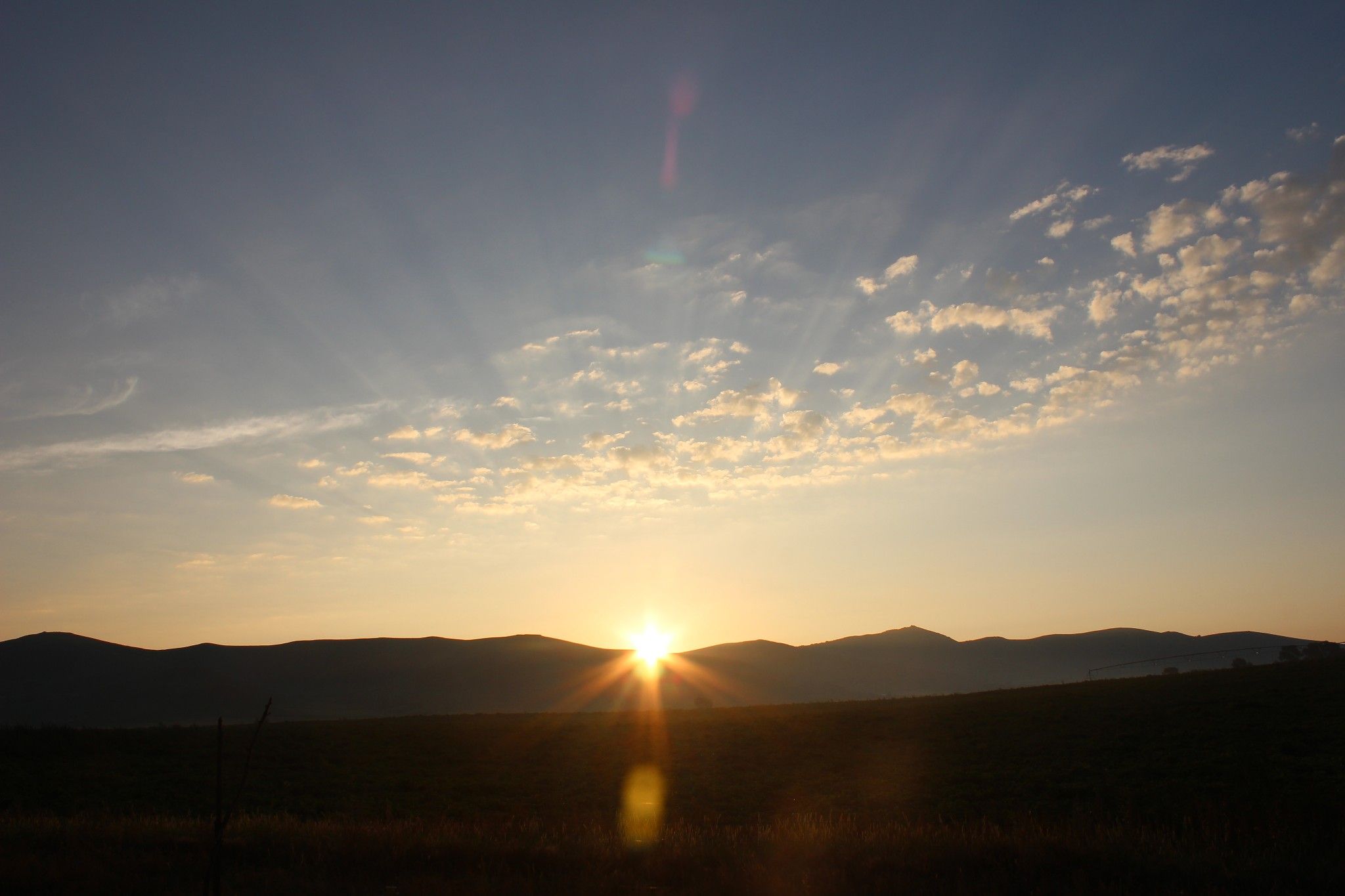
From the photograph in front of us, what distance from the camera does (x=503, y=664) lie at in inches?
5027

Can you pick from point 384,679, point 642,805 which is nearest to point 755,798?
point 642,805

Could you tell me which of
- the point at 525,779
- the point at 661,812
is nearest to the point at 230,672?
the point at 525,779

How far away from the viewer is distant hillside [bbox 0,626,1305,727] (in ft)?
343

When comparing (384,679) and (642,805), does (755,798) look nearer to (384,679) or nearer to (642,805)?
(642,805)

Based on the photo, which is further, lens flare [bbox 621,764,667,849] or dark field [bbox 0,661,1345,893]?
lens flare [bbox 621,764,667,849]

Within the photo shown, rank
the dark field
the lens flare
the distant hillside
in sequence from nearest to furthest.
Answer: the dark field, the lens flare, the distant hillside

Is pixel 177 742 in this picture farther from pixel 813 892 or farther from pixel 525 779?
pixel 813 892

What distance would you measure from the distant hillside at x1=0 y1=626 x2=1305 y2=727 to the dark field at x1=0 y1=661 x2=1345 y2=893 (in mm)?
50866

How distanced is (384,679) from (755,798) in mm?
106693

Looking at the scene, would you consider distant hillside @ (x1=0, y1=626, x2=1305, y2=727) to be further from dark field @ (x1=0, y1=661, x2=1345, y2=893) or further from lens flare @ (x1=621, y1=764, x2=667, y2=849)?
lens flare @ (x1=621, y1=764, x2=667, y2=849)

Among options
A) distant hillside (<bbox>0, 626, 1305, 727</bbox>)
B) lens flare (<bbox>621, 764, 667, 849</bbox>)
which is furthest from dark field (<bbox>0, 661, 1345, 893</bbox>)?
distant hillside (<bbox>0, 626, 1305, 727</bbox>)

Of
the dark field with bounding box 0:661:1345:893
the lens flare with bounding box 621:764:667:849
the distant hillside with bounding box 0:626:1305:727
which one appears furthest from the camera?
the distant hillside with bounding box 0:626:1305:727

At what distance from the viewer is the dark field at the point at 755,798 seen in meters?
11.3

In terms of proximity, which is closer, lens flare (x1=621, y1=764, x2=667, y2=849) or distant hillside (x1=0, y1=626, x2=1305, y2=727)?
lens flare (x1=621, y1=764, x2=667, y2=849)
